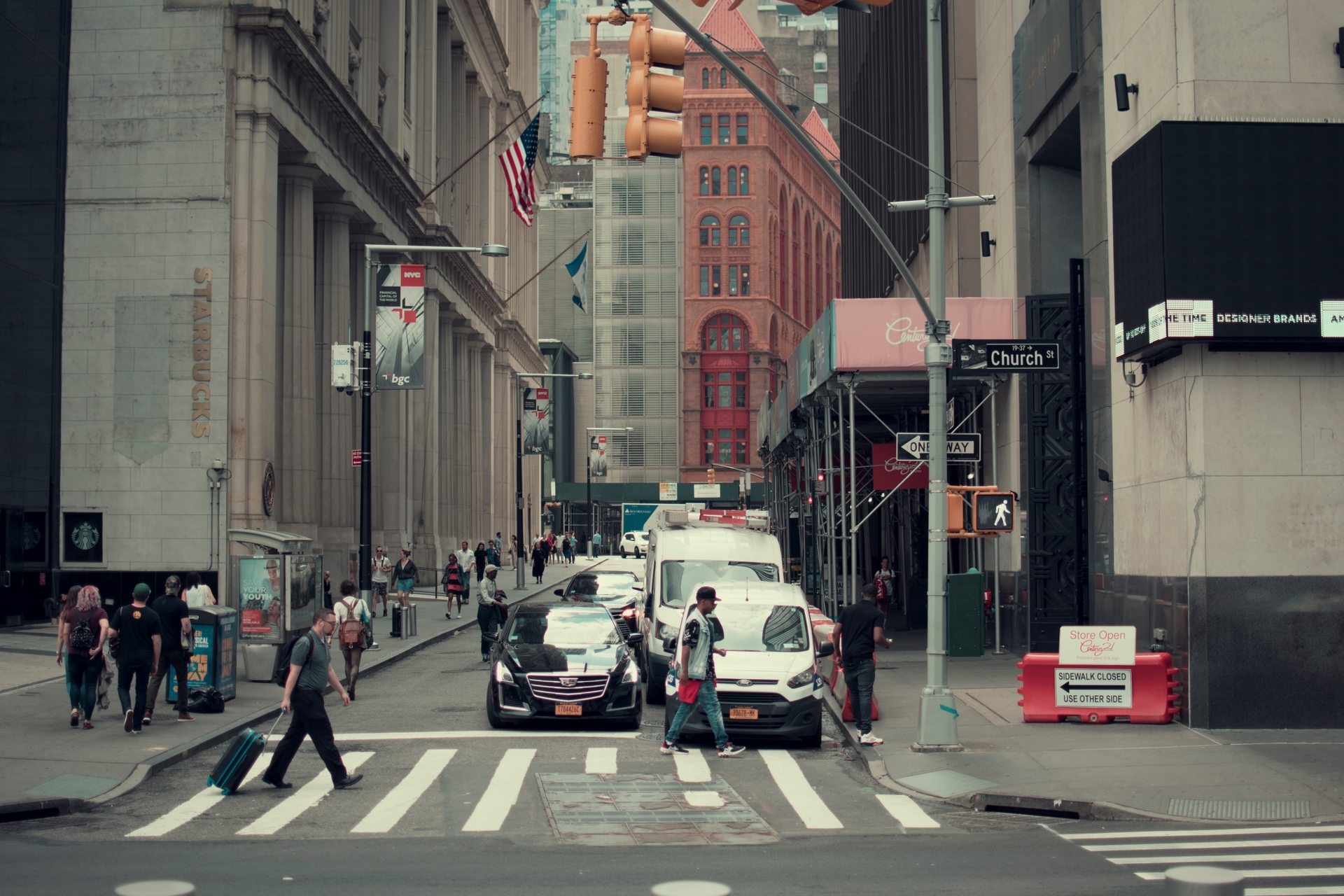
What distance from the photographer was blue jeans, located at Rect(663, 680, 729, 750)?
14953mm

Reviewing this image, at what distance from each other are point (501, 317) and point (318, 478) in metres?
32.5

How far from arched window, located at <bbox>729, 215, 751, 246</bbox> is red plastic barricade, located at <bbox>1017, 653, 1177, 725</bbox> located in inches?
3925

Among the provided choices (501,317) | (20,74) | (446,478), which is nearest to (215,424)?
(20,74)

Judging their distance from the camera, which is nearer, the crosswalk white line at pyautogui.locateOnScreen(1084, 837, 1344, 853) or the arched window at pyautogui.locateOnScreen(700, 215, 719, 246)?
the crosswalk white line at pyautogui.locateOnScreen(1084, 837, 1344, 853)

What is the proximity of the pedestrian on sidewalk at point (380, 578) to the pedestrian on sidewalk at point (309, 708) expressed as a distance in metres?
23.5

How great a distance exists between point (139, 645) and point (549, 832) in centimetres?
657

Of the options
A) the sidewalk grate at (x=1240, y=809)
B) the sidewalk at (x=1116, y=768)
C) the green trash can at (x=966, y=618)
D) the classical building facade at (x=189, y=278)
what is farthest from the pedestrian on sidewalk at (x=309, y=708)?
the classical building facade at (x=189, y=278)

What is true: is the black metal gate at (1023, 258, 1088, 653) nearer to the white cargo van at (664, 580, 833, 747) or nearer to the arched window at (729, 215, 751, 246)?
the white cargo van at (664, 580, 833, 747)

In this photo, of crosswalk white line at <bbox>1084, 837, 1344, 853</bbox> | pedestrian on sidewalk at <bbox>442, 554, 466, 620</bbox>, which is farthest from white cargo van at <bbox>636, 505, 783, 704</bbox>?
pedestrian on sidewalk at <bbox>442, 554, 466, 620</bbox>

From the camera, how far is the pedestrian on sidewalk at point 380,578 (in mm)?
36438

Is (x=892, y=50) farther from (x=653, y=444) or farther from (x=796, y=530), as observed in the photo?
(x=653, y=444)

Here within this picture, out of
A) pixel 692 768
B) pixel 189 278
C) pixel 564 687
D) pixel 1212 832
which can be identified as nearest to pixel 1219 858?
pixel 1212 832

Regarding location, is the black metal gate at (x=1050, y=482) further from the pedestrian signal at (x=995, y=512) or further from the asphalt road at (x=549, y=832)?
the asphalt road at (x=549, y=832)

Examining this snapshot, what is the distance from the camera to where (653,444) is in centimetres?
11262
